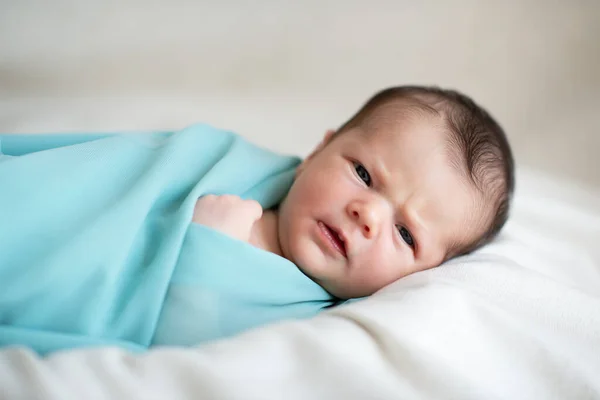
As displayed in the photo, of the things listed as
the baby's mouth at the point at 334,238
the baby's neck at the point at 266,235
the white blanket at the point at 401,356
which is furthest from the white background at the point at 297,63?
the white blanket at the point at 401,356

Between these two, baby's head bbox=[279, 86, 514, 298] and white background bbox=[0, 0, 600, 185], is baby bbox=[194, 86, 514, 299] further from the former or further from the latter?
white background bbox=[0, 0, 600, 185]

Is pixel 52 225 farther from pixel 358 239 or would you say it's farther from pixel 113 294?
pixel 358 239

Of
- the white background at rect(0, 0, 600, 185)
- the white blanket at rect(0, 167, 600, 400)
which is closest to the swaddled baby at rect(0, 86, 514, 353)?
the white blanket at rect(0, 167, 600, 400)

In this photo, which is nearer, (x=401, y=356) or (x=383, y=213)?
(x=401, y=356)

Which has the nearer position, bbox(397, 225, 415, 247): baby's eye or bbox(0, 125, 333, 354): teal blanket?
bbox(0, 125, 333, 354): teal blanket

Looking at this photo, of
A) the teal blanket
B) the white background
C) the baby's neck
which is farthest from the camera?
the white background

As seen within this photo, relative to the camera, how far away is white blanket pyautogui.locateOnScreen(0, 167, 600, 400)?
551mm

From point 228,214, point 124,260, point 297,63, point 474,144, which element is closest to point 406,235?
point 474,144

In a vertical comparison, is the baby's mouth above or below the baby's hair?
below

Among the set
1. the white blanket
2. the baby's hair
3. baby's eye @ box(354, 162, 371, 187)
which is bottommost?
the white blanket

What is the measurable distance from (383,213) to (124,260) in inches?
15.6

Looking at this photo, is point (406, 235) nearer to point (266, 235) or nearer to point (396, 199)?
point (396, 199)

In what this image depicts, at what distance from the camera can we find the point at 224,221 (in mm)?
889

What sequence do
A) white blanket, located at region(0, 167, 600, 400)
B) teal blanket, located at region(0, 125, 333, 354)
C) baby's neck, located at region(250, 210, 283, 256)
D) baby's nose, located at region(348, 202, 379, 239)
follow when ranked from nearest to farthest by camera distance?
white blanket, located at region(0, 167, 600, 400)
teal blanket, located at region(0, 125, 333, 354)
baby's nose, located at region(348, 202, 379, 239)
baby's neck, located at region(250, 210, 283, 256)
